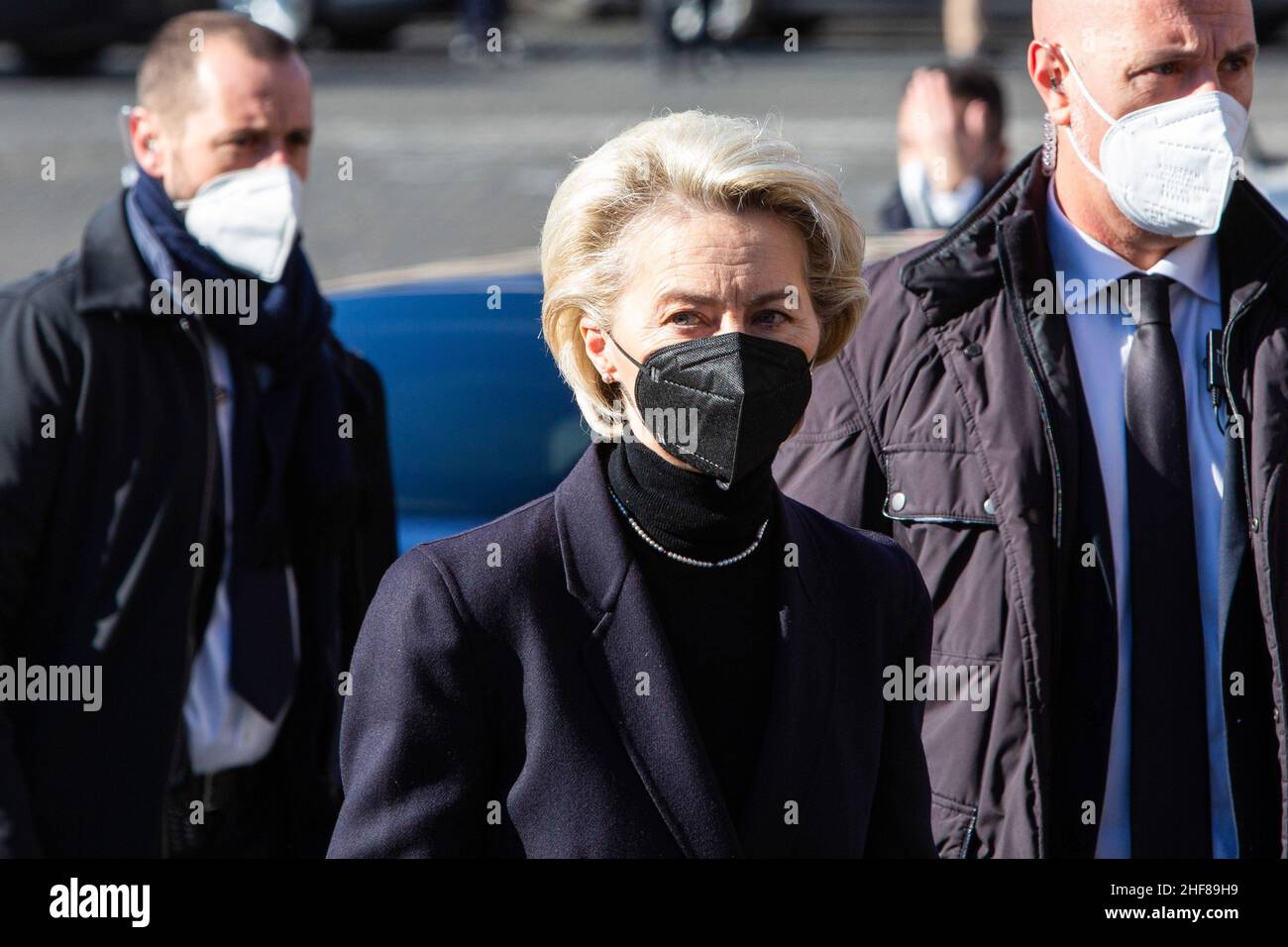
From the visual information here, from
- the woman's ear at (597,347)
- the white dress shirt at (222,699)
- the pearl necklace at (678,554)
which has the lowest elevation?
the white dress shirt at (222,699)

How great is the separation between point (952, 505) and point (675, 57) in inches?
614

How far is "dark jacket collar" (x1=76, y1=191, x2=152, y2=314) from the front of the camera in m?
3.21

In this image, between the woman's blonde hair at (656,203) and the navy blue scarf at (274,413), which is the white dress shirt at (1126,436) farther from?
the navy blue scarf at (274,413)

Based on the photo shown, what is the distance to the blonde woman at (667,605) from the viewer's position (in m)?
2.10

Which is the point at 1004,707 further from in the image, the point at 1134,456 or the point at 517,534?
the point at 517,534

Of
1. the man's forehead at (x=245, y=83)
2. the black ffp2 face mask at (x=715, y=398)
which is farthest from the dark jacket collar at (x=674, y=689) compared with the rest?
the man's forehead at (x=245, y=83)

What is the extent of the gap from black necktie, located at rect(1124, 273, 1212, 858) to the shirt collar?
0.99 feet

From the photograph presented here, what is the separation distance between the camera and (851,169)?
42.7 feet

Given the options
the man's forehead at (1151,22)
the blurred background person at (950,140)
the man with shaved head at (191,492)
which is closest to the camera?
the man's forehead at (1151,22)

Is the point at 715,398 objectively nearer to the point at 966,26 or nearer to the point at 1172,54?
the point at 1172,54

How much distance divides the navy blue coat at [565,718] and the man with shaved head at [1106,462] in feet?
1.57

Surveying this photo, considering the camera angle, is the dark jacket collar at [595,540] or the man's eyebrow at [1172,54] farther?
the man's eyebrow at [1172,54]

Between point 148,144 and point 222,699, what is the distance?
3.82 ft

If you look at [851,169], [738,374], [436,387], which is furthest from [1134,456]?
[851,169]
